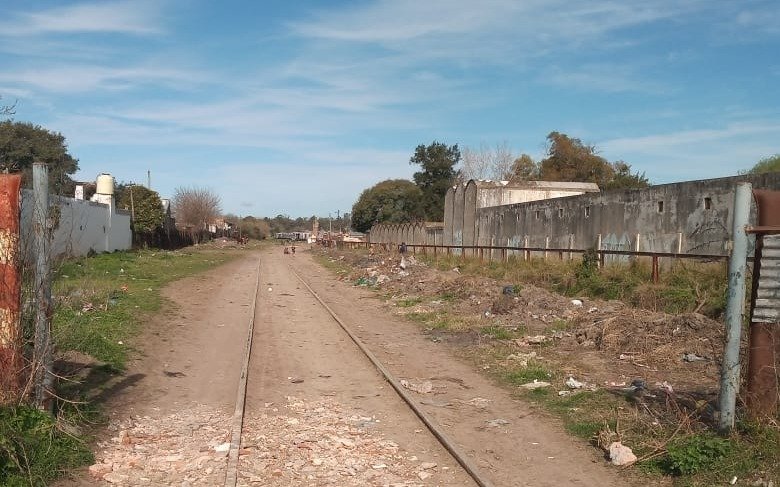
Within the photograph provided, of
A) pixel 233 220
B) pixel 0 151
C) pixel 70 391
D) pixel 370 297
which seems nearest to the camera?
pixel 70 391

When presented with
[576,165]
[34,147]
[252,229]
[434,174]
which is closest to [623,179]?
[576,165]

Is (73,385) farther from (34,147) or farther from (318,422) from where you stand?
(34,147)

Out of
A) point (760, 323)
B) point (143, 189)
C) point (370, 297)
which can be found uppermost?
point (143, 189)

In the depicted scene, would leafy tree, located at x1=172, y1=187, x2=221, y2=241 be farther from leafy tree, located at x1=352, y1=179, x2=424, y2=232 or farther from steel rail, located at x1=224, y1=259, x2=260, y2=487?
steel rail, located at x1=224, y1=259, x2=260, y2=487

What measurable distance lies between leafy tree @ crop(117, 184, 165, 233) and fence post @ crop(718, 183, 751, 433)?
5021cm

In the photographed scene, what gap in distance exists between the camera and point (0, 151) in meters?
50.1

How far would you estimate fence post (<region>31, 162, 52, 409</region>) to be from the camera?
18.8 feet

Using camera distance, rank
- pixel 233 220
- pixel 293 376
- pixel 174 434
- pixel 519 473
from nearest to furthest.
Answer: pixel 519 473, pixel 174 434, pixel 293 376, pixel 233 220

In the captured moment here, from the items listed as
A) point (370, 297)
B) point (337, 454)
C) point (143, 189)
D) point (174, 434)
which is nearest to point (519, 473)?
point (337, 454)

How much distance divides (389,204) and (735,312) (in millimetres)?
85079

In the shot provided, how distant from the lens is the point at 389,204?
9056 centimetres

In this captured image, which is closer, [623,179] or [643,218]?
[643,218]

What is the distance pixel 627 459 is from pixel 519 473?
96 cm

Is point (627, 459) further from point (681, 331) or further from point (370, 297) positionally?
point (370, 297)
